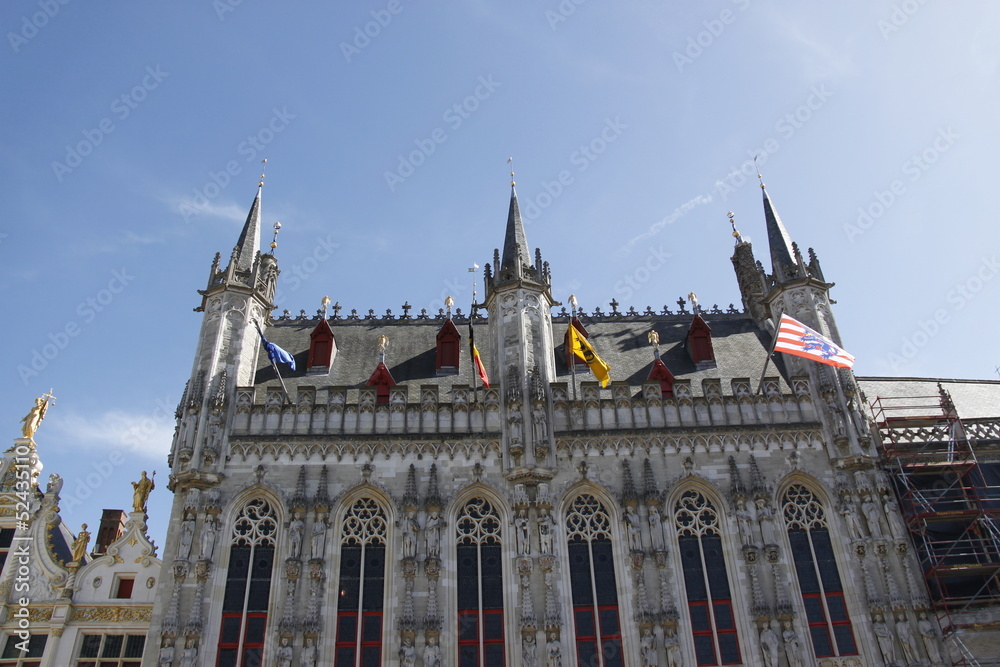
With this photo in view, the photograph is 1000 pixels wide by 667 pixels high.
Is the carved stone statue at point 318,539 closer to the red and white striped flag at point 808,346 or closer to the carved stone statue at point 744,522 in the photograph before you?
the carved stone statue at point 744,522

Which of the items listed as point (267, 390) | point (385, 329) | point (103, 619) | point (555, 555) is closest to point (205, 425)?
point (267, 390)

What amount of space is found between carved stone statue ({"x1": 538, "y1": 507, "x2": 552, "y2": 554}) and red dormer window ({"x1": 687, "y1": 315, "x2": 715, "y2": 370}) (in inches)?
400

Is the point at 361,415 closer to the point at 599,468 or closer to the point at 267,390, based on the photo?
the point at 267,390

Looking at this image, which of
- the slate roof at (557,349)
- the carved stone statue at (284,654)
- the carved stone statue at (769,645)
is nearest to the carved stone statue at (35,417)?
the slate roof at (557,349)

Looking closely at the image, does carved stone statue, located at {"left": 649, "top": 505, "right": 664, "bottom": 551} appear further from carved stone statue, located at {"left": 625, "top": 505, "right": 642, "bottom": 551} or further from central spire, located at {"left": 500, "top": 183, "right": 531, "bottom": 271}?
central spire, located at {"left": 500, "top": 183, "right": 531, "bottom": 271}

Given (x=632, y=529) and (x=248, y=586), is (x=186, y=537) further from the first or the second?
(x=632, y=529)

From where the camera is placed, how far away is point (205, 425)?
25984 mm

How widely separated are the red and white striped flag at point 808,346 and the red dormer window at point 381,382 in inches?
542

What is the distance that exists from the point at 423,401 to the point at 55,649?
45.8ft

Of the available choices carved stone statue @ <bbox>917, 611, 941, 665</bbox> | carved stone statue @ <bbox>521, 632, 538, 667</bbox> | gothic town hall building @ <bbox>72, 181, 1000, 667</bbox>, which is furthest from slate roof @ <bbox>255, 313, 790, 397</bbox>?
carved stone statue @ <bbox>521, 632, 538, 667</bbox>

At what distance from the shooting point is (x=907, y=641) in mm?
22484

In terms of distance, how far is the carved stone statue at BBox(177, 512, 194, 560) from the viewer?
77.7 ft

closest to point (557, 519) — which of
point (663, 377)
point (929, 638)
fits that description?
point (663, 377)

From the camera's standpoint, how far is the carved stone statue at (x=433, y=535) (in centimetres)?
2414
